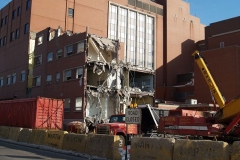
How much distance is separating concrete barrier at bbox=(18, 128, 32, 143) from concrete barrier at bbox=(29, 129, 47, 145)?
1.34 feet

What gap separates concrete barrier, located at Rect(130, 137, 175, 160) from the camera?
39.0 ft

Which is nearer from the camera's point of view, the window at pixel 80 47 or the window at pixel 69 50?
the window at pixel 80 47

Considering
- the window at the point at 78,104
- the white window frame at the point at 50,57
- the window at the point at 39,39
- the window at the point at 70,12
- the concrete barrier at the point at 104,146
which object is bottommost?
the concrete barrier at the point at 104,146

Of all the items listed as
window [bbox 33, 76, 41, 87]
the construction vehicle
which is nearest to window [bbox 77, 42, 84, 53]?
window [bbox 33, 76, 41, 87]

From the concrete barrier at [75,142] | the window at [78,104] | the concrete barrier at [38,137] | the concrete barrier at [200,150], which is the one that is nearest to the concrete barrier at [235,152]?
the concrete barrier at [200,150]

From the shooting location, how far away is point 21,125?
27359mm

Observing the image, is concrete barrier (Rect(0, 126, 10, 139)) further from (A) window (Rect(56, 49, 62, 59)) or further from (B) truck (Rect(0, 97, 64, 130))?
(A) window (Rect(56, 49, 62, 59))

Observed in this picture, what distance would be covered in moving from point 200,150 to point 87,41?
24879mm

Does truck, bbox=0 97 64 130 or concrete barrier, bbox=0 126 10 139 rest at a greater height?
truck, bbox=0 97 64 130

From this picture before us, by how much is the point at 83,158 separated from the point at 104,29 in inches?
1637

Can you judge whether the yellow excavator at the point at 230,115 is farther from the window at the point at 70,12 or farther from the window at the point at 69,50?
the window at the point at 70,12

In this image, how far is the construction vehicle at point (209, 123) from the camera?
17094 mm

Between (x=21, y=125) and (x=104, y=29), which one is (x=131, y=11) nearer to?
(x=104, y=29)

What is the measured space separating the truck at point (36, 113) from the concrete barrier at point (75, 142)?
9746 millimetres
